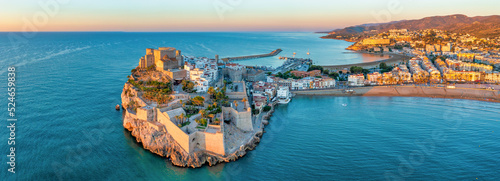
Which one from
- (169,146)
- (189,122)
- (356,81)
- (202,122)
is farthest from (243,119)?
(356,81)

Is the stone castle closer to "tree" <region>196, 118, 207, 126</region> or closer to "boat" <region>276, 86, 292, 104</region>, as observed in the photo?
"boat" <region>276, 86, 292, 104</region>

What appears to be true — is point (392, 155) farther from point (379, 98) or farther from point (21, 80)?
point (21, 80)

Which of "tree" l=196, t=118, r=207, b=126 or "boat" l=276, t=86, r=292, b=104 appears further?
"boat" l=276, t=86, r=292, b=104

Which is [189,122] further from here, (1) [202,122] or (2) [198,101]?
(2) [198,101]

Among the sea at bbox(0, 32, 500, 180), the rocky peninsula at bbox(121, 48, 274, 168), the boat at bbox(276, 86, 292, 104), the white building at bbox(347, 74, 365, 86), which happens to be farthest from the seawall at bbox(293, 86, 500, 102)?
the rocky peninsula at bbox(121, 48, 274, 168)

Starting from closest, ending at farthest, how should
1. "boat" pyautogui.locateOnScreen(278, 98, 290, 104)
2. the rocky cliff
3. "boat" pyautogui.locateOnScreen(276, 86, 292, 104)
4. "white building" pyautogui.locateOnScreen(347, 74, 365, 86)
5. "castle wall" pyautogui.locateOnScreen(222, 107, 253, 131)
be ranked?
the rocky cliff → "castle wall" pyautogui.locateOnScreen(222, 107, 253, 131) → "boat" pyautogui.locateOnScreen(278, 98, 290, 104) → "boat" pyautogui.locateOnScreen(276, 86, 292, 104) → "white building" pyautogui.locateOnScreen(347, 74, 365, 86)

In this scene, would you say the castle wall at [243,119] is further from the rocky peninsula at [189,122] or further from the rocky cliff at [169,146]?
the rocky cliff at [169,146]

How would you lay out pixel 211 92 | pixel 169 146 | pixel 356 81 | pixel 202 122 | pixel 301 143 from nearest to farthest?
1. pixel 169 146
2. pixel 202 122
3. pixel 301 143
4. pixel 211 92
5. pixel 356 81

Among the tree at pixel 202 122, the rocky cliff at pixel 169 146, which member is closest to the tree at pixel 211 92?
the rocky cliff at pixel 169 146

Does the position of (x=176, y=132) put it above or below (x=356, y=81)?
below
